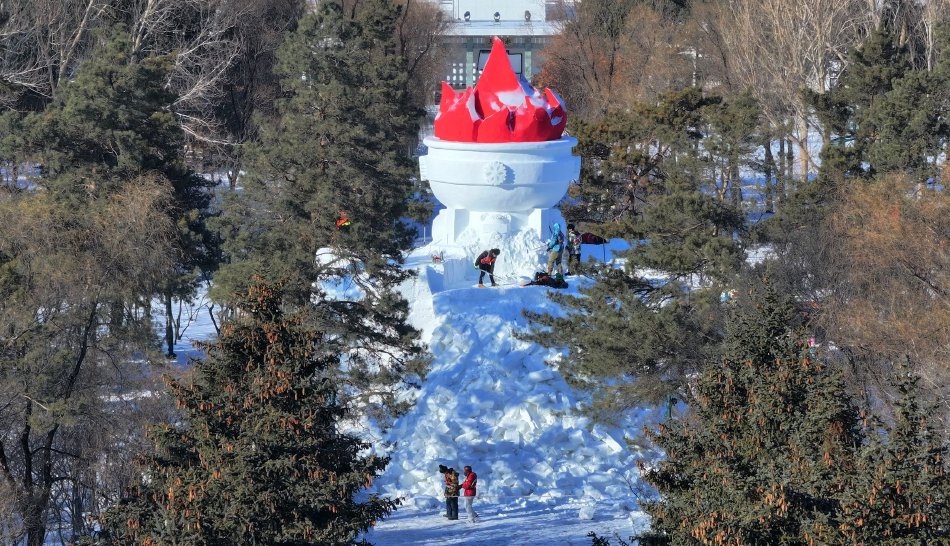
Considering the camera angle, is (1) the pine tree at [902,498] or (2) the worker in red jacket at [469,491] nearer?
(1) the pine tree at [902,498]

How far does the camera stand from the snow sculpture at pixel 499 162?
24.4 m

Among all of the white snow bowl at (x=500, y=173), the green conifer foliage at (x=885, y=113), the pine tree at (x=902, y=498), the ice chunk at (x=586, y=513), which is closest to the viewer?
the pine tree at (x=902, y=498)

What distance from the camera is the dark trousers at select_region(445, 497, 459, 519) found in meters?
19.9

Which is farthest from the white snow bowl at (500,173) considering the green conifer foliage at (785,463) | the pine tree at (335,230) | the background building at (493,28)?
the background building at (493,28)

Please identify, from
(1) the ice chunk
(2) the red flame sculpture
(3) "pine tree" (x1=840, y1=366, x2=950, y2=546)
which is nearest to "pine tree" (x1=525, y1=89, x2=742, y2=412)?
(1) the ice chunk

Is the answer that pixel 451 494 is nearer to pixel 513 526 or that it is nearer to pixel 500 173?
pixel 513 526

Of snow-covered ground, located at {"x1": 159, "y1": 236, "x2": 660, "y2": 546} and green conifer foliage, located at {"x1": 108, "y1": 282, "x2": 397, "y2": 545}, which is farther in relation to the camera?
snow-covered ground, located at {"x1": 159, "y1": 236, "x2": 660, "y2": 546}

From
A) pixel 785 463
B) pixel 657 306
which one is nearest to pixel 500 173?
pixel 657 306

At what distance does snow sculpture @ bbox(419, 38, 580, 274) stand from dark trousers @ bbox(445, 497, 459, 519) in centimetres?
584

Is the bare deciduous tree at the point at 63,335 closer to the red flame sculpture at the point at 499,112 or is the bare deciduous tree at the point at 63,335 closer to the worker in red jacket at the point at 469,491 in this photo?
the worker in red jacket at the point at 469,491

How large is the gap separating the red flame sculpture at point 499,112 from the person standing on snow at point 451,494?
22.8 feet

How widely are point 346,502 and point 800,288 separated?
460 inches

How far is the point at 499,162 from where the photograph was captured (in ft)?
79.8

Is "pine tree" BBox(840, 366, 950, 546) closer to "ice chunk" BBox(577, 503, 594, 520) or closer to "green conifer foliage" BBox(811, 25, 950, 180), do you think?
"ice chunk" BBox(577, 503, 594, 520)
